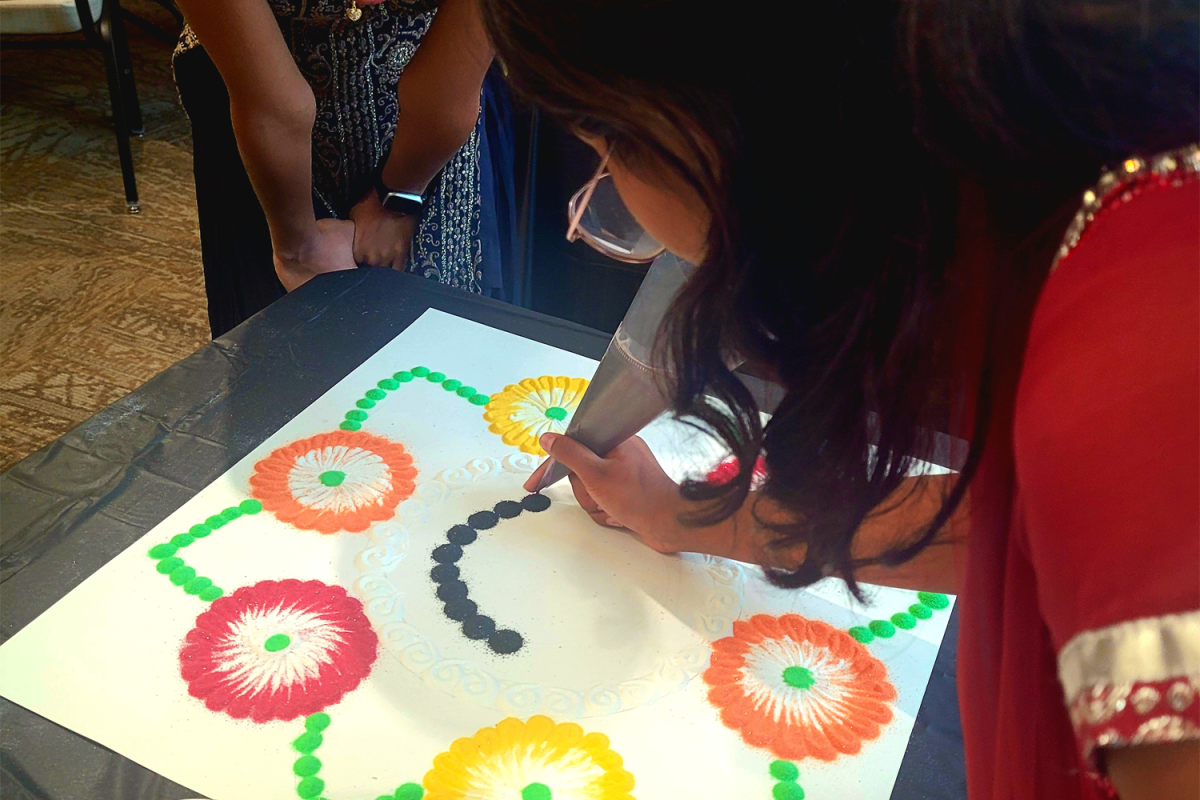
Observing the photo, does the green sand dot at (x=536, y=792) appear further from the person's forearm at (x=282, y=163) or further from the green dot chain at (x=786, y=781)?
the person's forearm at (x=282, y=163)

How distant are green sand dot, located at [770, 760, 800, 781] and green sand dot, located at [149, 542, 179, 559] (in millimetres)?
510

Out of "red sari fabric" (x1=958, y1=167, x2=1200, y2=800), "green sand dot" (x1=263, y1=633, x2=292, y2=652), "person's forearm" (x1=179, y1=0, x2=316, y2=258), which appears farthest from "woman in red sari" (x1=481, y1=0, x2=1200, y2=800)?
"person's forearm" (x1=179, y1=0, x2=316, y2=258)

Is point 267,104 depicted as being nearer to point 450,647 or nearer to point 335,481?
point 335,481

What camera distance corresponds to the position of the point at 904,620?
844 mm

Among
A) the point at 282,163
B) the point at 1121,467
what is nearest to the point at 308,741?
the point at 1121,467

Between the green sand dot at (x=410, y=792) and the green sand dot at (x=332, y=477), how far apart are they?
13.2 inches

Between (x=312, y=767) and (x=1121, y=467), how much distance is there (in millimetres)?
553

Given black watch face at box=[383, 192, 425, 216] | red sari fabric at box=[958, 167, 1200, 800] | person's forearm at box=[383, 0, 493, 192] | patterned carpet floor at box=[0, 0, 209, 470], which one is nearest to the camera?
red sari fabric at box=[958, 167, 1200, 800]

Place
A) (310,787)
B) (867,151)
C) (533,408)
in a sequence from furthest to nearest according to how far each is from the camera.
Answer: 1. (533,408)
2. (310,787)
3. (867,151)

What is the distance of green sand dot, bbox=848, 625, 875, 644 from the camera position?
820 millimetres

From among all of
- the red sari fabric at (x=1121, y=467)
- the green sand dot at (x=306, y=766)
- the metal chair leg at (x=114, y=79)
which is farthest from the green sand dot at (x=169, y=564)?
the metal chair leg at (x=114, y=79)

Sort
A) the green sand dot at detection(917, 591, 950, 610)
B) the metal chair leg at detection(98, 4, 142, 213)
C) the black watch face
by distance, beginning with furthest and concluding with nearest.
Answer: the metal chair leg at detection(98, 4, 142, 213)
the black watch face
the green sand dot at detection(917, 591, 950, 610)

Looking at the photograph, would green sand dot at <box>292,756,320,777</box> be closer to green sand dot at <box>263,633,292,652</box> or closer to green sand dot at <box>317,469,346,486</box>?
green sand dot at <box>263,633,292,652</box>

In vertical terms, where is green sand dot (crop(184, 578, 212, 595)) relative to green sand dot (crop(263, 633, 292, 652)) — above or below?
above
